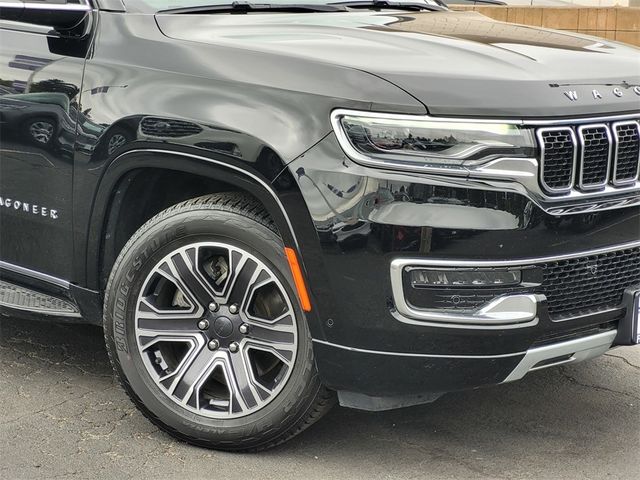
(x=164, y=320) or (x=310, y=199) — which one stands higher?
(x=310, y=199)

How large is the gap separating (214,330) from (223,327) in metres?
0.04

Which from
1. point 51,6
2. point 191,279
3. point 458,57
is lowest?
point 191,279

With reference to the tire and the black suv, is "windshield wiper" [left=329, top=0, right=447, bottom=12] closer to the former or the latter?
the black suv

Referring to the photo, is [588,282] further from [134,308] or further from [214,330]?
[134,308]

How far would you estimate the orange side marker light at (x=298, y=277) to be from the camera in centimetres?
323

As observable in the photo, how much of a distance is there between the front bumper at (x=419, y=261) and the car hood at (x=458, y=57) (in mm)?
286

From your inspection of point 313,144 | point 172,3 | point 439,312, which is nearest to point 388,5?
point 172,3

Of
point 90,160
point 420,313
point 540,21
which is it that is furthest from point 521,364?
point 540,21

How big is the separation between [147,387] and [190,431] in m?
0.22

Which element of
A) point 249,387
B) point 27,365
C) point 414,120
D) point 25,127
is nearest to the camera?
point 414,120

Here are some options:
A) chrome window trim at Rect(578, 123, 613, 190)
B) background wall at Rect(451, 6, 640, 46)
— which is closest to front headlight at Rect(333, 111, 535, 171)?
chrome window trim at Rect(578, 123, 613, 190)

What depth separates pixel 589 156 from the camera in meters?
3.20

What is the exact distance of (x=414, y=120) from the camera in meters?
3.07

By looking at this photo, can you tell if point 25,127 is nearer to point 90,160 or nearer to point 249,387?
point 90,160
